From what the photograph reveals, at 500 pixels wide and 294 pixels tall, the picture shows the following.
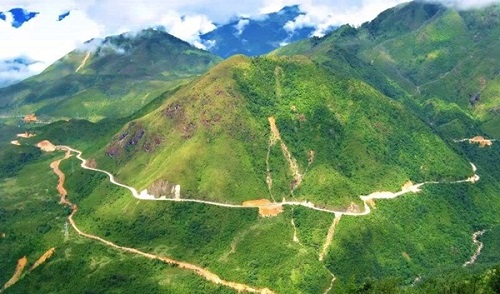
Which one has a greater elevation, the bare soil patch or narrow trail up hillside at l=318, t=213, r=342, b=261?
the bare soil patch

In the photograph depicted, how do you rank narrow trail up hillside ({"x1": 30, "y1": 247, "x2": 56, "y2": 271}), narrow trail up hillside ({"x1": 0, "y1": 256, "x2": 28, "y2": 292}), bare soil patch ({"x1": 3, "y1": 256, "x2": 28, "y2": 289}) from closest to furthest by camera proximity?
narrow trail up hillside ({"x1": 0, "y1": 256, "x2": 28, "y2": 292}) < bare soil patch ({"x1": 3, "y1": 256, "x2": 28, "y2": 289}) < narrow trail up hillside ({"x1": 30, "y1": 247, "x2": 56, "y2": 271})

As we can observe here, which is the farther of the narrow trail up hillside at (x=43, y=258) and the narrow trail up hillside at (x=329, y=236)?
the narrow trail up hillside at (x=329, y=236)

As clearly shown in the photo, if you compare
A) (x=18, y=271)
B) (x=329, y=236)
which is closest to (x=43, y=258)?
(x=18, y=271)

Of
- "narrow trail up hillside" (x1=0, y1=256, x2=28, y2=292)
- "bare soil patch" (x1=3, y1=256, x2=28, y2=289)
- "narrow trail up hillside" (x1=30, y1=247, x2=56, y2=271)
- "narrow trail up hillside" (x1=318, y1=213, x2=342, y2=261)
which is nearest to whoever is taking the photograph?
"narrow trail up hillside" (x1=0, y1=256, x2=28, y2=292)

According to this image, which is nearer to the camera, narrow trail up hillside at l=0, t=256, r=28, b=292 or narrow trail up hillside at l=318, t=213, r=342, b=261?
narrow trail up hillside at l=0, t=256, r=28, b=292

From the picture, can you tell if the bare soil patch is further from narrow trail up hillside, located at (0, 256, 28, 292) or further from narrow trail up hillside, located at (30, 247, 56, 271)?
narrow trail up hillside, located at (30, 247, 56, 271)

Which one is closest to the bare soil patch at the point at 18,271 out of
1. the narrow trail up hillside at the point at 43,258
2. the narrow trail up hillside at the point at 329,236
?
the narrow trail up hillside at the point at 43,258

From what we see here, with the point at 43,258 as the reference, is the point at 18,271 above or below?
below

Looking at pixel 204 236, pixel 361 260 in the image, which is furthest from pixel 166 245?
pixel 361 260

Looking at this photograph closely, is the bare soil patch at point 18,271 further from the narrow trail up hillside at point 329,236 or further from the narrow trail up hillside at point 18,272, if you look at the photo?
the narrow trail up hillside at point 329,236

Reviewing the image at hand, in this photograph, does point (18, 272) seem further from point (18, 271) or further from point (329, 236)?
point (329, 236)

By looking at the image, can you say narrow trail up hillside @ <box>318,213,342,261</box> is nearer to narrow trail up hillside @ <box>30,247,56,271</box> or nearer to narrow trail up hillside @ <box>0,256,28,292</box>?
narrow trail up hillside @ <box>30,247,56,271</box>

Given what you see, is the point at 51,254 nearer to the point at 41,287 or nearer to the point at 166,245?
the point at 41,287

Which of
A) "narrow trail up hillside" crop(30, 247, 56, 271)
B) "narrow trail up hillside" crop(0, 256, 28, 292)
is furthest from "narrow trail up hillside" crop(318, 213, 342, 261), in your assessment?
"narrow trail up hillside" crop(0, 256, 28, 292)
